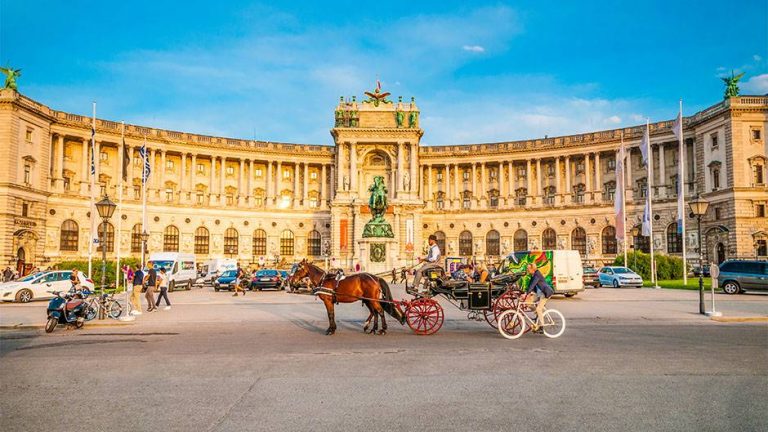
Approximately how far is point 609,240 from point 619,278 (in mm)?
29605

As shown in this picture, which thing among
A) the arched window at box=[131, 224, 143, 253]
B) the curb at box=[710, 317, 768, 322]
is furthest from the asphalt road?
the arched window at box=[131, 224, 143, 253]

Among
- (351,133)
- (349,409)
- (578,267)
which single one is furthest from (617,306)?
(351,133)

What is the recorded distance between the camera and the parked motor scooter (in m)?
17.4

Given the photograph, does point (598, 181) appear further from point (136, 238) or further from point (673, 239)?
point (136, 238)

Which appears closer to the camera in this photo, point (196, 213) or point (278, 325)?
point (278, 325)

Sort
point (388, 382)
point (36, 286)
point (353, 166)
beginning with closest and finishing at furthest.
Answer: point (388, 382)
point (36, 286)
point (353, 166)

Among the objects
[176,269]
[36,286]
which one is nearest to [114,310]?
[36,286]

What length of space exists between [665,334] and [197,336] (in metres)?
13.6

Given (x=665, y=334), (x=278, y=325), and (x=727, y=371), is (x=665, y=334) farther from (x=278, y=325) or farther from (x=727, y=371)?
(x=278, y=325)

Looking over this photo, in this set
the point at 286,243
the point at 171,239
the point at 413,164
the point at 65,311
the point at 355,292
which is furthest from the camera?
the point at 286,243

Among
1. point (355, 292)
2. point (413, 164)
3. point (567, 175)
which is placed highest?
Result: point (413, 164)

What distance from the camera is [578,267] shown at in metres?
30.0

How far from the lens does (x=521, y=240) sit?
75.2 m

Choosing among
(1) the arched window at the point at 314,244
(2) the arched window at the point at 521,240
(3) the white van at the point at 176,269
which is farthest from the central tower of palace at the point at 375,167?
(3) the white van at the point at 176,269
